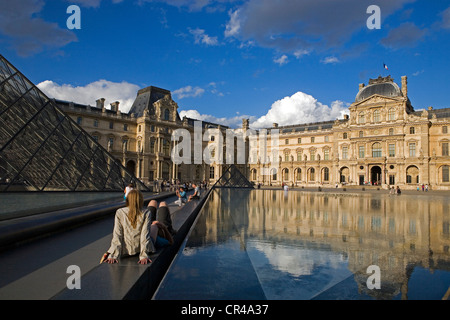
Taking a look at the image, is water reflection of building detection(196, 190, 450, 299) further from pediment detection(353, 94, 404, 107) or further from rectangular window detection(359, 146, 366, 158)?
pediment detection(353, 94, 404, 107)

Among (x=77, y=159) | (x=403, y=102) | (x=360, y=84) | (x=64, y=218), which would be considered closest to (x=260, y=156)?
(x=360, y=84)

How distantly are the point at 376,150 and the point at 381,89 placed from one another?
971 centimetres

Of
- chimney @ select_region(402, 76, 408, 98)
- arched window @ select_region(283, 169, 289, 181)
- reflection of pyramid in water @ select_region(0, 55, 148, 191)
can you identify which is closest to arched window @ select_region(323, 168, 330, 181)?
arched window @ select_region(283, 169, 289, 181)

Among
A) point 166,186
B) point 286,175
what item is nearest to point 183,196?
point 166,186

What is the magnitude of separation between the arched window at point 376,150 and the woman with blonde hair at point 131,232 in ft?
158

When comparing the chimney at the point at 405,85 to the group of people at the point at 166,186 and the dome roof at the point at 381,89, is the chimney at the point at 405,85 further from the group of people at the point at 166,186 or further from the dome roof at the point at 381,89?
the group of people at the point at 166,186

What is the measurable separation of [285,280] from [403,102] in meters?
47.5

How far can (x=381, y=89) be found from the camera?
44938mm

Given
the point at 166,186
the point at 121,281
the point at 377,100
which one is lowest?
the point at 166,186

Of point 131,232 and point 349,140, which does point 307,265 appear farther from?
point 349,140

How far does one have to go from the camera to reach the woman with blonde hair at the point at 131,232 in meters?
3.25

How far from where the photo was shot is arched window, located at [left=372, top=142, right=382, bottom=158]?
1753 inches

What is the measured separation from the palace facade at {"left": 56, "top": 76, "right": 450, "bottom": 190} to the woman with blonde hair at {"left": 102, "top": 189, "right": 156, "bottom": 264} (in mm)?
37545
